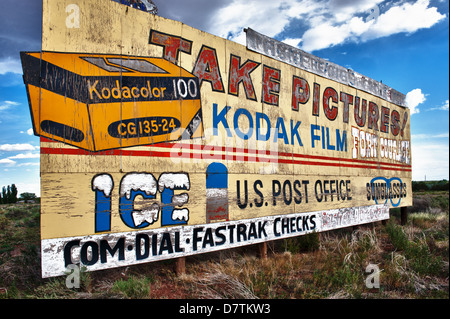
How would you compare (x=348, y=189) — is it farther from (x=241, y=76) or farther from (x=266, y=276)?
(x=241, y=76)

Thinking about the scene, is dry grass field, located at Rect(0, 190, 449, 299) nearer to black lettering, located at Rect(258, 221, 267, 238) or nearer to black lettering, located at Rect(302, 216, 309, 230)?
black lettering, located at Rect(302, 216, 309, 230)

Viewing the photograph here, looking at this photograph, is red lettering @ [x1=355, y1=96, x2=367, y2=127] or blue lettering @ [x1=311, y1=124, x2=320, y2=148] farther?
red lettering @ [x1=355, y1=96, x2=367, y2=127]

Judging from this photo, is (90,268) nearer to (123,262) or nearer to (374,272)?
(123,262)

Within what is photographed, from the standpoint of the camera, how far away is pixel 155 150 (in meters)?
5.32

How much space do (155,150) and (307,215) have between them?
4.87 metres

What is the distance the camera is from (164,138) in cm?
545

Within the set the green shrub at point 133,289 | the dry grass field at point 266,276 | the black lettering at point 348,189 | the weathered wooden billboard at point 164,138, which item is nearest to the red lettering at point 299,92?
the weathered wooden billboard at point 164,138

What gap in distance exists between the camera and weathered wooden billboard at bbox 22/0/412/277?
4.49 meters

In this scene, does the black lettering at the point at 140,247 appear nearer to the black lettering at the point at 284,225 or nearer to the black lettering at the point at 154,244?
the black lettering at the point at 154,244

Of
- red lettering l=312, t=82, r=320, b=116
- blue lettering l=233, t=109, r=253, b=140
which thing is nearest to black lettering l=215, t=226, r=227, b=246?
blue lettering l=233, t=109, r=253, b=140

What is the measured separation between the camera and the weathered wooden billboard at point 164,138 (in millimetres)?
4492

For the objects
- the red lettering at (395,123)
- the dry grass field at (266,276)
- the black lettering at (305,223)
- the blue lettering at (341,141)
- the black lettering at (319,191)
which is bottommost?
the dry grass field at (266,276)

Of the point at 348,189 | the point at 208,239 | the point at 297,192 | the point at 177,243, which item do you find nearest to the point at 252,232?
the point at 208,239
